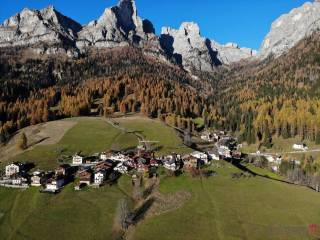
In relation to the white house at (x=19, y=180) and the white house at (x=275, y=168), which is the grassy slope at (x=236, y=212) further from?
the white house at (x=19, y=180)

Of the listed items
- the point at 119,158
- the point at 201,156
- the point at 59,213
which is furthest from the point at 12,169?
the point at 201,156

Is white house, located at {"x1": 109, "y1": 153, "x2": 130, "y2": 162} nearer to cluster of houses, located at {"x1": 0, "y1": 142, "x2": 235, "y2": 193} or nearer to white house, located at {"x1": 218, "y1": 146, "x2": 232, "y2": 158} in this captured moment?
cluster of houses, located at {"x1": 0, "y1": 142, "x2": 235, "y2": 193}

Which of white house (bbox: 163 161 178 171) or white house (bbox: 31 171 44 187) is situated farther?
white house (bbox: 163 161 178 171)

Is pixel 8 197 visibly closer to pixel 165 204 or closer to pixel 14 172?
pixel 14 172

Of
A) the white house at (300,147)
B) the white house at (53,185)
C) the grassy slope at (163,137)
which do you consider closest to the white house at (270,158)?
the white house at (300,147)

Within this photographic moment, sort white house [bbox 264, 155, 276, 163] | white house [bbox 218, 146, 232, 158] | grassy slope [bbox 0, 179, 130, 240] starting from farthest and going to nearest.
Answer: white house [bbox 264, 155, 276, 163]
white house [bbox 218, 146, 232, 158]
grassy slope [bbox 0, 179, 130, 240]

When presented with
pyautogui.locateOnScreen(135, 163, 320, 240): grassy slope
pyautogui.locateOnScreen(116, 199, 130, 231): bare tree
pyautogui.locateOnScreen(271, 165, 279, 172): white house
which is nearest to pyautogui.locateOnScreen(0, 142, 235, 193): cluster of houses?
pyautogui.locateOnScreen(135, 163, 320, 240): grassy slope

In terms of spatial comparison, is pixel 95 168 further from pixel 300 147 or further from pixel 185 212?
pixel 300 147
